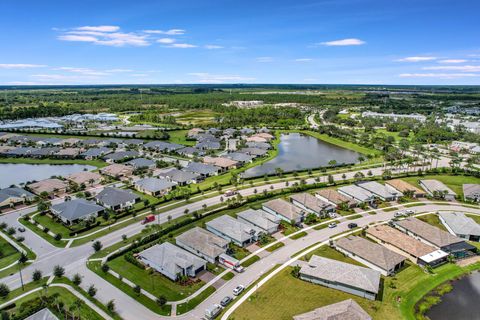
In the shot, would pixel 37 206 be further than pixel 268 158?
No

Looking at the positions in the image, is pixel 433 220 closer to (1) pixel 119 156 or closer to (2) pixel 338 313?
(2) pixel 338 313

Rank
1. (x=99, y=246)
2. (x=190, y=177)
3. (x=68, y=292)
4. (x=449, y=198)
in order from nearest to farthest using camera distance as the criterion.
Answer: (x=68, y=292), (x=99, y=246), (x=449, y=198), (x=190, y=177)

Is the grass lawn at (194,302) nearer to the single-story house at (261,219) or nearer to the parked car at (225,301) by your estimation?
the parked car at (225,301)

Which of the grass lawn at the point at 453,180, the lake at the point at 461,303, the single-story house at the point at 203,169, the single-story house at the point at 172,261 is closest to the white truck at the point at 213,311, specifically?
the single-story house at the point at 172,261

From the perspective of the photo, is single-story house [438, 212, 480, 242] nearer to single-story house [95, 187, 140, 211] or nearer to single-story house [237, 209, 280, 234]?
single-story house [237, 209, 280, 234]

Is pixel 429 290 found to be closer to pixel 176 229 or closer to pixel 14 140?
pixel 176 229

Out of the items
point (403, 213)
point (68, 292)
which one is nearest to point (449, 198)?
point (403, 213)
